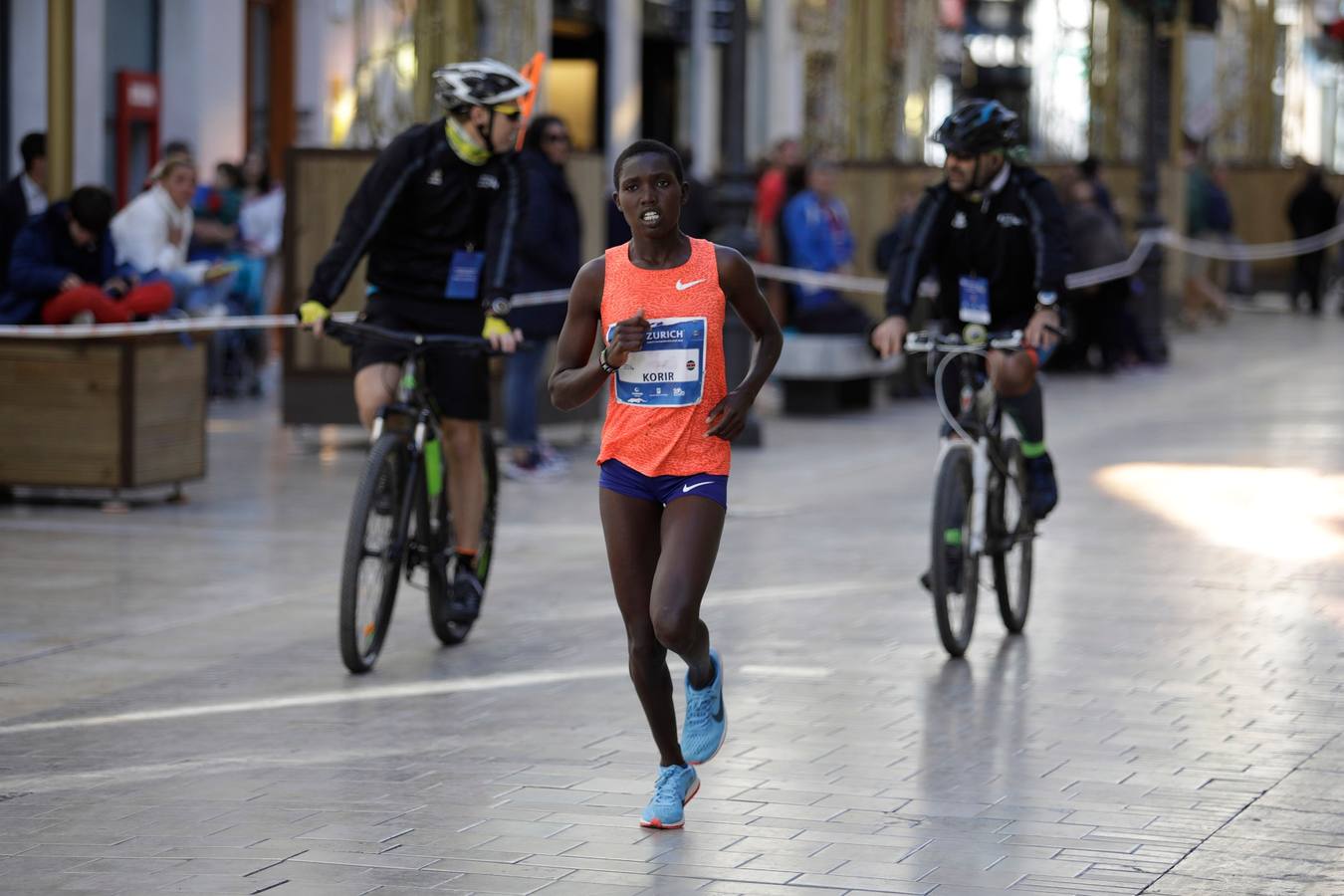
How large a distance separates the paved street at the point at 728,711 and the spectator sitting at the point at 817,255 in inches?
210

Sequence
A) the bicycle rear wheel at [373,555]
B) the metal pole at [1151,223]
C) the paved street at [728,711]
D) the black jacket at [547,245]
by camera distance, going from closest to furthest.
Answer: the paved street at [728,711] → the bicycle rear wheel at [373,555] → the black jacket at [547,245] → the metal pole at [1151,223]

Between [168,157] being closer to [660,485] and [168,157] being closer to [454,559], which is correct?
[454,559]

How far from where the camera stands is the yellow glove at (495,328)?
8.47m

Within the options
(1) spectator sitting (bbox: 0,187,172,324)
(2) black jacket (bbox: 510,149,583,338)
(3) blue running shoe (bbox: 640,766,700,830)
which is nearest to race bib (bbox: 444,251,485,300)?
(3) blue running shoe (bbox: 640,766,700,830)

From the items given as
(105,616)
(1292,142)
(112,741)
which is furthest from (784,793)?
(1292,142)

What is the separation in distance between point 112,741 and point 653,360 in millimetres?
2251

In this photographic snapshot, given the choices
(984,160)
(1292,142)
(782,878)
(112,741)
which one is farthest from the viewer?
(1292,142)

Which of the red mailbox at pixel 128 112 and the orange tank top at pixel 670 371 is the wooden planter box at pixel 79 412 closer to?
the orange tank top at pixel 670 371

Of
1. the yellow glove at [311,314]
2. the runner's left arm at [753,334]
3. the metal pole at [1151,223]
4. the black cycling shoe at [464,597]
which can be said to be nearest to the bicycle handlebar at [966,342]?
the black cycling shoe at [464,597]

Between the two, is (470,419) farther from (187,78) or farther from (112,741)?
(187,78)

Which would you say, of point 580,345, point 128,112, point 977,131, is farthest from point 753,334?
point 128,112

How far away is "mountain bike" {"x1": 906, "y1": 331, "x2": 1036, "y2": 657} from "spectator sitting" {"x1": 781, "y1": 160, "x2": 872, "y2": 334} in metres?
9.57

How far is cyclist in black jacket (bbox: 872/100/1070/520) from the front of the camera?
29.1 feet

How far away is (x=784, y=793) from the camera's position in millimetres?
6773
